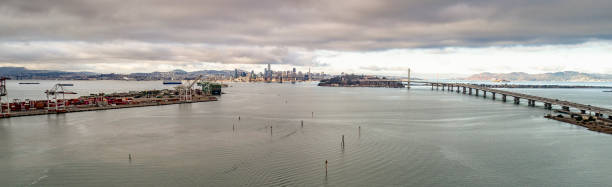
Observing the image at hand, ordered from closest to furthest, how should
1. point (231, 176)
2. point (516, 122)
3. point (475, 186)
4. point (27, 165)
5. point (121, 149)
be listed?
point (475, 186) < point (231, 176) < point (27, 165) < point (121, 149) < point (516, 122)

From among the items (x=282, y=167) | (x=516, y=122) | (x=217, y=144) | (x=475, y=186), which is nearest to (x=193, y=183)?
(x=282, y=167)

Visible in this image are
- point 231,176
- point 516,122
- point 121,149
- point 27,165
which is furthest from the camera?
point 516,122

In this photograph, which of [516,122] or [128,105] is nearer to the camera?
[516,122]

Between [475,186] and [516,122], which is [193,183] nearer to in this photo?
[475,186]

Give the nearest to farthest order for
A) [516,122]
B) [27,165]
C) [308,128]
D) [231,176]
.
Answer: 1. [231,176]
2. [27,165]
3. [308,128]
4. [516,122]

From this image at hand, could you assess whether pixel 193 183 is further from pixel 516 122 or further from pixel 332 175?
pixel 516 122

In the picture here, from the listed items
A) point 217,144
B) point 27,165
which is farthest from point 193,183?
point 27,165
